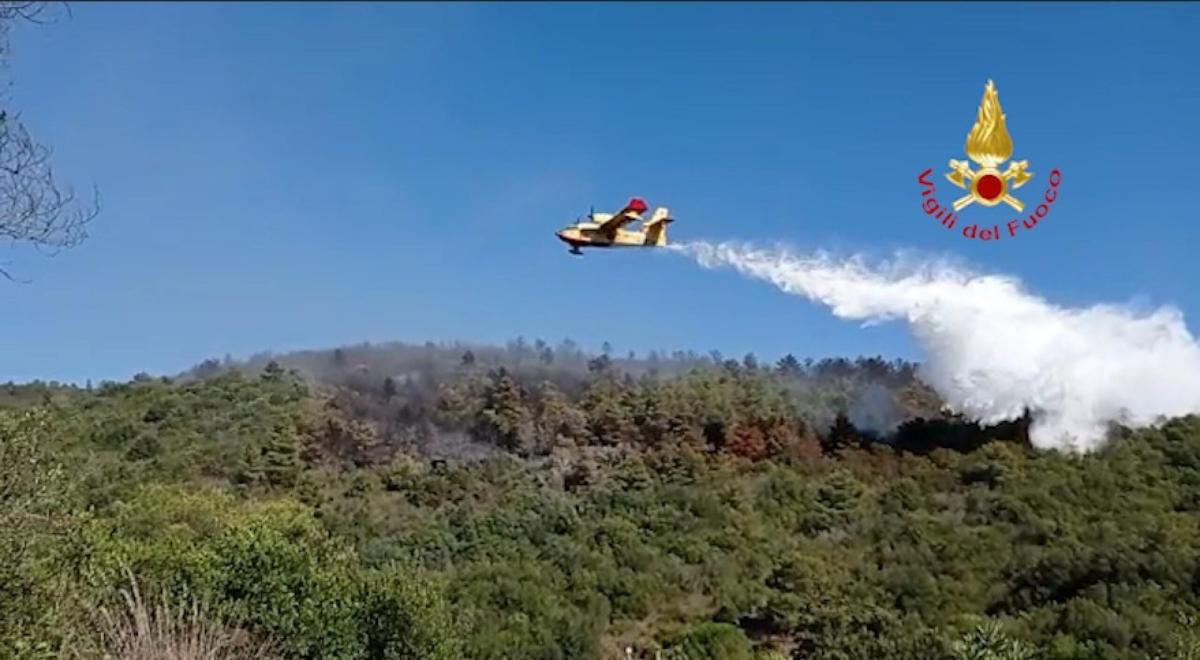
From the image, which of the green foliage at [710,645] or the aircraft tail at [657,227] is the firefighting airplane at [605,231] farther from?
the green foliage at [710,645]

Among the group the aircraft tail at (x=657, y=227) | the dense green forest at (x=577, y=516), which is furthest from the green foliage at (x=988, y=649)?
the aircraft tail at (x=657, y=227)

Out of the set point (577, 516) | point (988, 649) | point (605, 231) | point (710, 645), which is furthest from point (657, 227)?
point (577, 516)

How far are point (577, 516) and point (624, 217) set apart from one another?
139ft

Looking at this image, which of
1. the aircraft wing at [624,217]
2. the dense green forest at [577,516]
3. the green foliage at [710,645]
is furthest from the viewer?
the green foliage at [710,645]

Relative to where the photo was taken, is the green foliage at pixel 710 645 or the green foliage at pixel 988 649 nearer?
the green foliage at pixel 988 649

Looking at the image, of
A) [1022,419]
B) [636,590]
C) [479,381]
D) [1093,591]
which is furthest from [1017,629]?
[479,381]

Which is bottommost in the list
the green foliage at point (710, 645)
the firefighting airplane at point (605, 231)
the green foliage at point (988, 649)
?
the green foliage at point (710, 645)

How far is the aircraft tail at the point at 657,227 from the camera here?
24.6 m

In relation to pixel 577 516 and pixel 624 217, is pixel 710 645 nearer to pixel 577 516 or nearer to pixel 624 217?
pixel 577 516

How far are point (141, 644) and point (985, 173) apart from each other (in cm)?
1461

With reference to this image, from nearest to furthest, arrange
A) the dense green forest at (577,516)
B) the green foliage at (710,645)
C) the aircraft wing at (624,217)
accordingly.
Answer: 1. the aircraft wing at (624,217)
2. the dense green forest at (577,516)
3. the green foliage at (710,645)

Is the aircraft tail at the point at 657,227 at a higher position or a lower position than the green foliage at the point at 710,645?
higher

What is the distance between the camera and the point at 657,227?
24.9m

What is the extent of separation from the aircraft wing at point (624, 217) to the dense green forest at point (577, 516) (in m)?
9.79
